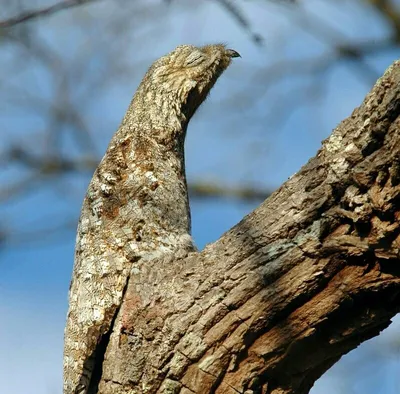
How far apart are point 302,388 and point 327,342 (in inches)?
10.9

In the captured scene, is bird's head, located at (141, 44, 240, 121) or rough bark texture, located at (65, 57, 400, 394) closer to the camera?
rough bark texture, located at (65, 57, 400, 394)

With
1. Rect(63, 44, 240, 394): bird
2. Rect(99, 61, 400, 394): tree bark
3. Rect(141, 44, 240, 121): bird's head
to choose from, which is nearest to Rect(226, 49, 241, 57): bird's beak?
Rect(141, 44, 240, 121): bird's head

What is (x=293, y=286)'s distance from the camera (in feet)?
8.65

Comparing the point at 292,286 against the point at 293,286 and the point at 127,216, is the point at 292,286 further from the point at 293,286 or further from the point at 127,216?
the point at 127,216

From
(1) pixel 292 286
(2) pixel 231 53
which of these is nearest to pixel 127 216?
(1) pixel 292 286

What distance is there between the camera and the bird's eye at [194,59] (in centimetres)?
454

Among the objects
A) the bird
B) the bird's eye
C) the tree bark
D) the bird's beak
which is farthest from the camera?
the bird's beak

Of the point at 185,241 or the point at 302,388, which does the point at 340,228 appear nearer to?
the point at 302,388

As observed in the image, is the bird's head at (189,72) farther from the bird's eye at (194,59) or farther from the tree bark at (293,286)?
the tree bark at (293,286)

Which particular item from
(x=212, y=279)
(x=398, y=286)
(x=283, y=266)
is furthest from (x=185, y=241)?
(x=398, y=286)

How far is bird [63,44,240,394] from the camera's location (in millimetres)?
3189

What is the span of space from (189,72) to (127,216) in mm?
1362

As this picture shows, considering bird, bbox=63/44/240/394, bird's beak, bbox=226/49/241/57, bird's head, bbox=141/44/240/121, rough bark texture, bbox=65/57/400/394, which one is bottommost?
rough bark texture, bbox=65/57/400/394

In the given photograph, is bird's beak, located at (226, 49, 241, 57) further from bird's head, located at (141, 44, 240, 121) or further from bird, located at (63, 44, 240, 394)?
bird, located at (63, 44, 240, 394)
